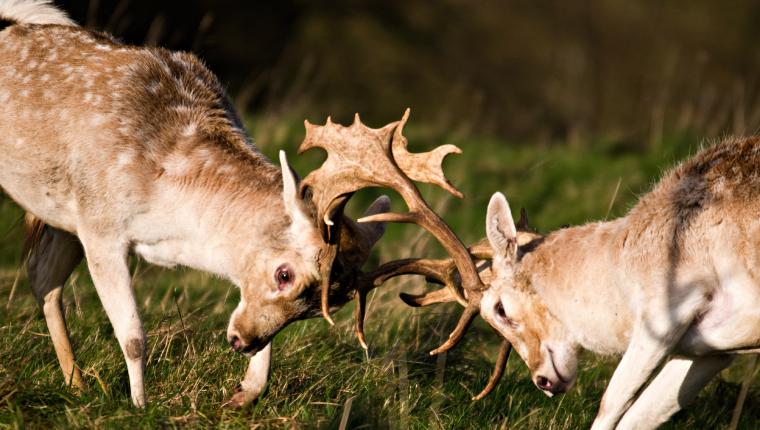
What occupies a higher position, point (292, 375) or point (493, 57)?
point (493, 57)

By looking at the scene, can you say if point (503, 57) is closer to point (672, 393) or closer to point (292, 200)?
point (672, 393)

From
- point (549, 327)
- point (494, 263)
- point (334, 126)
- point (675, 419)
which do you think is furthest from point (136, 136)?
point (675, 419)

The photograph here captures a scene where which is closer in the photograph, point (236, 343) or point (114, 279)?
point (236, 343)

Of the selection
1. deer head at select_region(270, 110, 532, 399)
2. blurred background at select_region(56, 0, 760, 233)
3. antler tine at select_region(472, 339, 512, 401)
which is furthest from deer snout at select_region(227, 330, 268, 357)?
blurred background at select_region(56, 0, 760, 233)

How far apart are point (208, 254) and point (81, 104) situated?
1060 millimetres

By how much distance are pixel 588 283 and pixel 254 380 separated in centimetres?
175

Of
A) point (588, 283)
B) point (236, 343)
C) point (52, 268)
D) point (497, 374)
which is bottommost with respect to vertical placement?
point (52, 268)

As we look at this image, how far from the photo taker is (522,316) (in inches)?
238

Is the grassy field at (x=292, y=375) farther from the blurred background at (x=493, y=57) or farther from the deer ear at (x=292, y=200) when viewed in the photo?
the blurred background at (x=493, y=57)

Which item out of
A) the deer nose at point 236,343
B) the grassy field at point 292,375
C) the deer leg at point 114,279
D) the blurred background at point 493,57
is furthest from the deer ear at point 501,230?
the blurred background at point 493,57

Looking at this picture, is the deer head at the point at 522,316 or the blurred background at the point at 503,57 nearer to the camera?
the deer head at the point at 522,316

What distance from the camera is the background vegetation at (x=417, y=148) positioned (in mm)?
5938

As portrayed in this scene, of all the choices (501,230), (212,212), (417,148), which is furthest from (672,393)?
(417,148)

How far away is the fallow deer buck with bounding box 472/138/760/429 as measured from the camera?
556 cm
